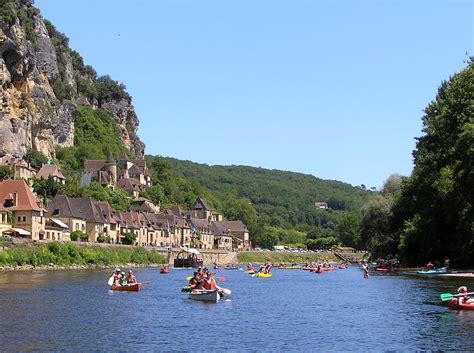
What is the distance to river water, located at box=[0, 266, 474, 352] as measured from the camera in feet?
108

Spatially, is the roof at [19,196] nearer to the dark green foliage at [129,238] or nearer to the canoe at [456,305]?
the dark green foliage at [129,238]

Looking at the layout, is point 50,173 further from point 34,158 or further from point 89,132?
point 89,132

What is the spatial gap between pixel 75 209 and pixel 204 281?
235 ft

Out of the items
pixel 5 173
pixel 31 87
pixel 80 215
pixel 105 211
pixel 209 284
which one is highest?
pixel 31 87

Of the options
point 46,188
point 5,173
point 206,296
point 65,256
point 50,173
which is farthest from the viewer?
point 50,173

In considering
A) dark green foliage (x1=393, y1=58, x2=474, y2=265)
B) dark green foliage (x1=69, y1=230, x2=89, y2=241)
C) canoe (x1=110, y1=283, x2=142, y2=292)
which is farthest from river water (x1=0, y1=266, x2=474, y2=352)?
dark green foliage (x1=69, y1=230, x2=89, y2=241)

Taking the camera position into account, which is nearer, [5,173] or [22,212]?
[22,212]

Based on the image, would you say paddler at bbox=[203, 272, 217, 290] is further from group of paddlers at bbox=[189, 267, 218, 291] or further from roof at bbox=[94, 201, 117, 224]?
roof at bbox=[94, 201, 117, 224]

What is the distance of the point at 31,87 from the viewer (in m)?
156

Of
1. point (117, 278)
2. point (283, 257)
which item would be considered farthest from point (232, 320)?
point (283, 257)

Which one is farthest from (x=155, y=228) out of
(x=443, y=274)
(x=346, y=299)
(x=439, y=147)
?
(x=346, y=299)

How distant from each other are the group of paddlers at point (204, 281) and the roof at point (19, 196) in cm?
5010

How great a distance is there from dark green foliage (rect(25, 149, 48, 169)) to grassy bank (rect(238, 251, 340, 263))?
43.7 metres

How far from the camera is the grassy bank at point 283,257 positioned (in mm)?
161750
